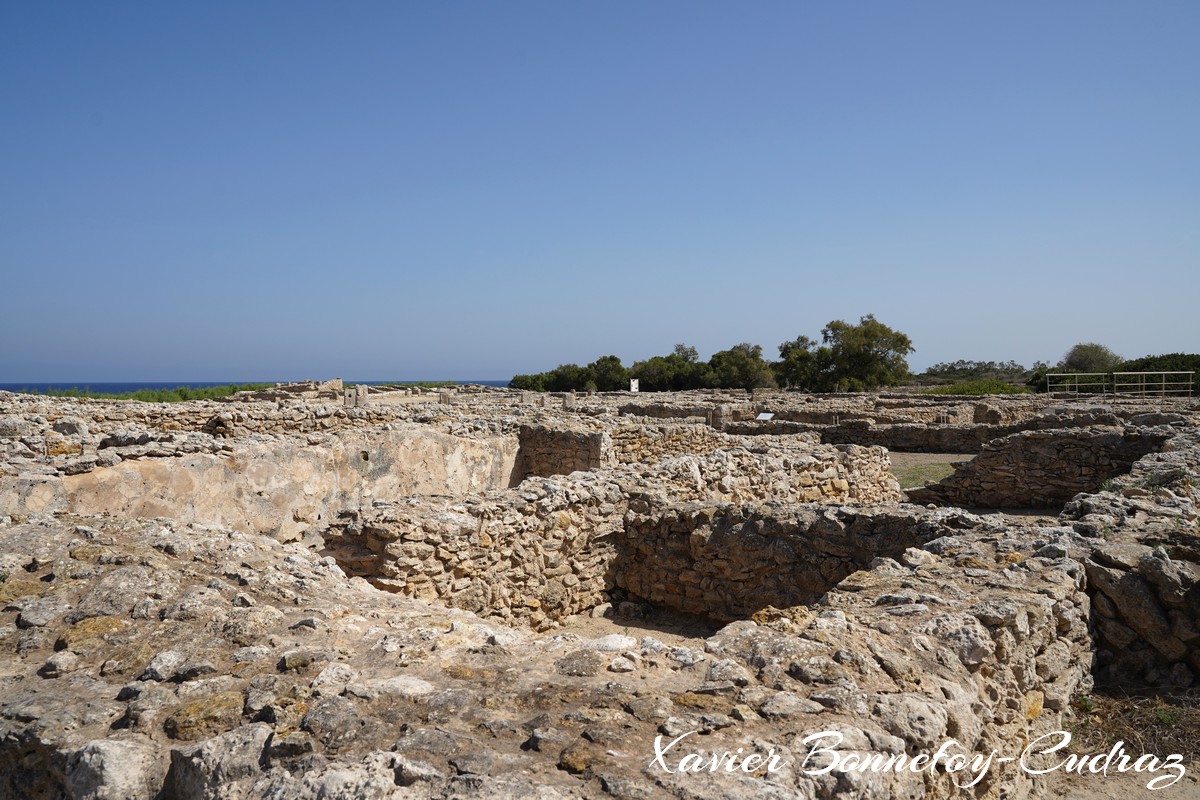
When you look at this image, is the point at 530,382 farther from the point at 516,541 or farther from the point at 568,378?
the point at 516,541

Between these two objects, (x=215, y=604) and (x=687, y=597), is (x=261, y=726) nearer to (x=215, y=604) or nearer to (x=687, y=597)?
(x=215, y=604)

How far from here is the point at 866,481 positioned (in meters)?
10.2

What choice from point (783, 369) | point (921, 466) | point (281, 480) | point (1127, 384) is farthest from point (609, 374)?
point (281, 480)

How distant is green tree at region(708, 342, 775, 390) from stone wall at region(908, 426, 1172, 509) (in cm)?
3465

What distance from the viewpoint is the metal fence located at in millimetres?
28750

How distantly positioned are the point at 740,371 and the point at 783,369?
10.7ft

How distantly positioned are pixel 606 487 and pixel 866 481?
5139mm

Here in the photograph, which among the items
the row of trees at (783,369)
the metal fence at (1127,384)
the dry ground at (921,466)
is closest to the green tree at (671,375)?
the row of trees at (783,369)

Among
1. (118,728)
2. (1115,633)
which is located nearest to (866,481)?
(1115,633)

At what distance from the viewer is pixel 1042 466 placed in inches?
452

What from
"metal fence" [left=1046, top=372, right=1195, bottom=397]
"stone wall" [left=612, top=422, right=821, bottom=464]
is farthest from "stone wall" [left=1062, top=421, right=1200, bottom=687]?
"metal fence" [left=1046, top=372, right=1195, bottom=397]

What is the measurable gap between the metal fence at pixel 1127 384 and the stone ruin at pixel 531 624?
24717 millimetres

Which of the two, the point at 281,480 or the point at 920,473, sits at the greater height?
the point at 281,480

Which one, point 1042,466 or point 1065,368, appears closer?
point 1042,466
